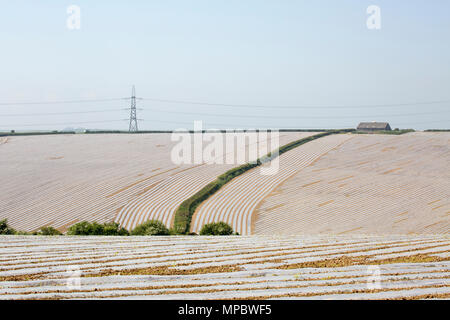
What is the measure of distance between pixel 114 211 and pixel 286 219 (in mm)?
13330

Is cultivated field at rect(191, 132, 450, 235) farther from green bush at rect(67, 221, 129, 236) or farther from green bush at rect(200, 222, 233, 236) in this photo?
green bush at rect(67, 221, 129, 236)

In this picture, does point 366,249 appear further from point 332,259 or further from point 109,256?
point 109,256

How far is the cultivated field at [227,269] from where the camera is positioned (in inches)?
376

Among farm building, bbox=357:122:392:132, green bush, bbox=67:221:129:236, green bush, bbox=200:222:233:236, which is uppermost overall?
farm building, bbox=357:122:392:132

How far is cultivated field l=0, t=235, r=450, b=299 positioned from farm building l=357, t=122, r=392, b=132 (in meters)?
85.0

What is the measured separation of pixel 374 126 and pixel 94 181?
70.9 metres

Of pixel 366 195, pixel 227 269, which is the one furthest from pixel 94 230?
pixel 366 195

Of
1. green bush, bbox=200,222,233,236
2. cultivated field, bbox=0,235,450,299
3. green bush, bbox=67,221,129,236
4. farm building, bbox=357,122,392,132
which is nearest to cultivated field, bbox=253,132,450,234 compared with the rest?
green bush, bbox=200,222,233,236

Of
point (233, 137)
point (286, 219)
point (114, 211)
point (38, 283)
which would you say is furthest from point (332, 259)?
point (233, 137)

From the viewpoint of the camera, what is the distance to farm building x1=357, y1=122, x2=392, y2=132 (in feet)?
318

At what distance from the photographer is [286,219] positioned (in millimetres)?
33531

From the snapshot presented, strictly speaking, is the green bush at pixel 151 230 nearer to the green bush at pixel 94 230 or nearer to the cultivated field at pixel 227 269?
the green bush at pixel 94 230

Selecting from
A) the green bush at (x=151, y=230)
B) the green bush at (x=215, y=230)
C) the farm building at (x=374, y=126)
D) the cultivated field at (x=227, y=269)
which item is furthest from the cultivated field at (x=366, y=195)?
the farm building at (x=374, y=126)

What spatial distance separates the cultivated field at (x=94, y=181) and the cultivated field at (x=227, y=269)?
1780 centimetres
